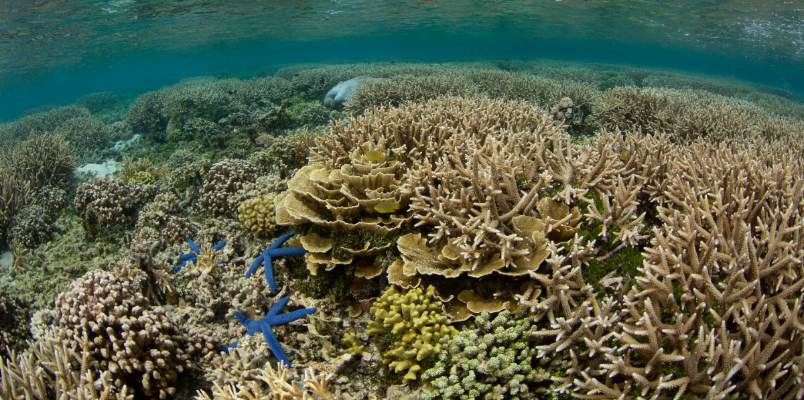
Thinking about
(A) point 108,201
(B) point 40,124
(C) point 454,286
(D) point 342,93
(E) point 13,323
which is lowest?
(B) point 40,124

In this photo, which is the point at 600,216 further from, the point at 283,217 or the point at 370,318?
the point at 283,217

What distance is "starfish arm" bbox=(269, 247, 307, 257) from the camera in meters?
4.21

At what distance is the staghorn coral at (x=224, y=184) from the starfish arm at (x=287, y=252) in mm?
2528

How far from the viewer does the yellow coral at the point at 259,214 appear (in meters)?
5.41

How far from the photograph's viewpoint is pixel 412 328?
3.10m

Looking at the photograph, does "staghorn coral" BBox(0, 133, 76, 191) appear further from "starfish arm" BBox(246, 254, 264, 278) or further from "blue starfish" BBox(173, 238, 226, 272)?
"starfish arm" BBox(246, 254, 264, 278)

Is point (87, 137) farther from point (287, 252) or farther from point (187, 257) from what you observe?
point (287, 252)

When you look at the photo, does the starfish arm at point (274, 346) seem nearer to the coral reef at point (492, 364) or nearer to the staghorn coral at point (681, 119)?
the coral reef at point (492, 364)

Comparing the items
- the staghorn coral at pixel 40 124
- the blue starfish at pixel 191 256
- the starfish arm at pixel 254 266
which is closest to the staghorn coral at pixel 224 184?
the blue starfish at pixel 191 256

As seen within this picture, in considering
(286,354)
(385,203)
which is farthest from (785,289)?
(286,354)

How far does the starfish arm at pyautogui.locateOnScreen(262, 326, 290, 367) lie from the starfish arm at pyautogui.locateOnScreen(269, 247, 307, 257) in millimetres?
1040

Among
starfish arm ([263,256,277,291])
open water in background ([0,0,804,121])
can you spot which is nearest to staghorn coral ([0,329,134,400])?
starfish arm ([263,256,277,291])

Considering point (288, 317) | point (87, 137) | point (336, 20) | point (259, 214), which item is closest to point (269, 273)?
point (288, 317)

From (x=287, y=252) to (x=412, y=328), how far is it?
6.82 feet
